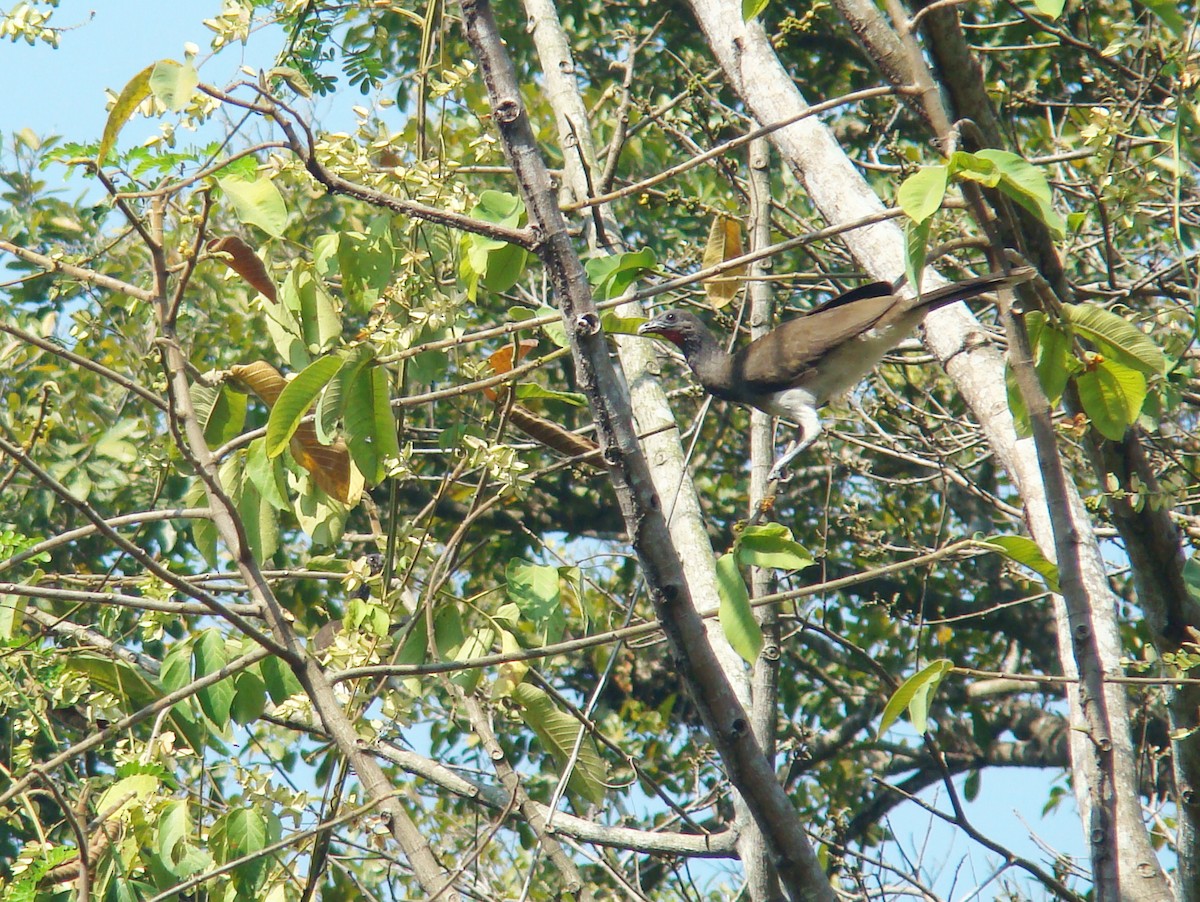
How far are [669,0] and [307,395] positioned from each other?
607 cm

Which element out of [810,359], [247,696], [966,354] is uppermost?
[810,359]

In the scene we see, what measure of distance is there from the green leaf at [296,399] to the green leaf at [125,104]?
1.76ft

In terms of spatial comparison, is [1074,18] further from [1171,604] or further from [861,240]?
[1171,604]

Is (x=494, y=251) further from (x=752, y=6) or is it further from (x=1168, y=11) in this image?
(x=1168, y=11)

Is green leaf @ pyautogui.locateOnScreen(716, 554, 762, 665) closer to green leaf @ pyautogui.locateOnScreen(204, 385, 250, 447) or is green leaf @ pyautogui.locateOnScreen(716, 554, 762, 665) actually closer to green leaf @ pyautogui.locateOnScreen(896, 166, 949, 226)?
green leaf @ pyautogui.locateOnScreen(896, 166, 949, 226)

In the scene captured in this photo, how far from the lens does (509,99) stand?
2.06 m

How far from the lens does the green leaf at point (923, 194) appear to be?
1814 mm

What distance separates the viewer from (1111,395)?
239 centimetres

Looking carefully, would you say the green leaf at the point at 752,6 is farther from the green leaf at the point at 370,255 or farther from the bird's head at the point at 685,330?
the bird's head at the point at 685,330

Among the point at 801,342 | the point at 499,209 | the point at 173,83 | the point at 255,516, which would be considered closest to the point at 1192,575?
the point at 499,209

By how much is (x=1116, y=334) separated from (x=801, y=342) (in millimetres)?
2355

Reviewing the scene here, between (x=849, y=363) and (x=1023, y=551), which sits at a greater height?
(x=849, y=363)

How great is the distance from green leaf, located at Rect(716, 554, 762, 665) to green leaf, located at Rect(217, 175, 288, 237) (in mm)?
1029

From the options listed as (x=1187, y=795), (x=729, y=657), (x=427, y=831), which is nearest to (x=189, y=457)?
(x=729, y=657)
